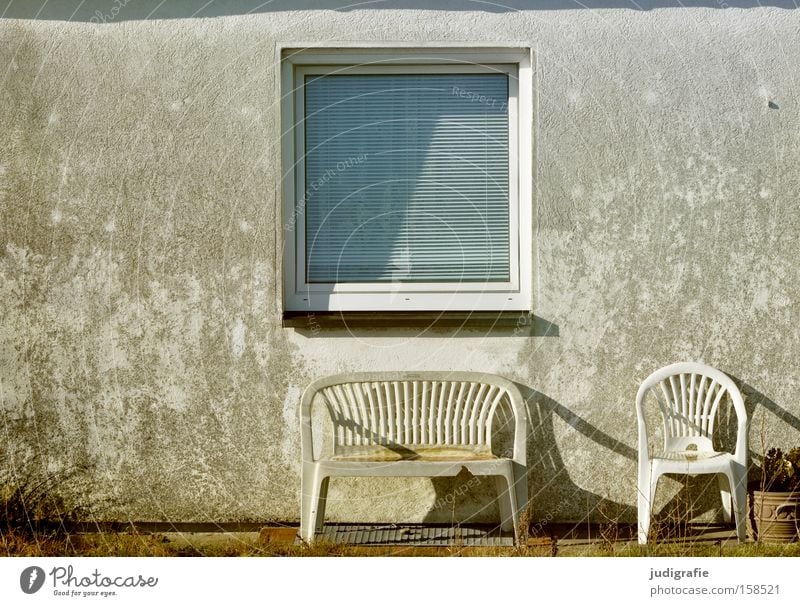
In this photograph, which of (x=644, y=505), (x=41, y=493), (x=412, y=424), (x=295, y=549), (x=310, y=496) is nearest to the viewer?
(x=295, y=549)

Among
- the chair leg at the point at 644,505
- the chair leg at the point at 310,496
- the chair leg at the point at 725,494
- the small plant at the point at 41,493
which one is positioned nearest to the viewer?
the chair leg at the point at 310,496

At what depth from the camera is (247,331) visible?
609 cm

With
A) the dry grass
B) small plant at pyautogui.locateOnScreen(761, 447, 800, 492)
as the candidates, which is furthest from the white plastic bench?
small plant at pyautogui.locateOnScreen(761, 447, 800, 492)

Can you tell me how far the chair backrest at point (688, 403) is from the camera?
5910 mm

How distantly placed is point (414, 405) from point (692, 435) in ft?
5.20

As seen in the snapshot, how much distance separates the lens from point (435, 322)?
20.0ft

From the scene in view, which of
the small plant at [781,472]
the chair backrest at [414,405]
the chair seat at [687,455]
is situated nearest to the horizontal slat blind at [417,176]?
the chair backrest at [414,405]

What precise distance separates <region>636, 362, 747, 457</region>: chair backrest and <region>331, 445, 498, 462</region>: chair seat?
0.94 meters

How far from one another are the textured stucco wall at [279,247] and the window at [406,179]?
212 millimetres

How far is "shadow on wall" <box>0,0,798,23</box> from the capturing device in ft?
19.9

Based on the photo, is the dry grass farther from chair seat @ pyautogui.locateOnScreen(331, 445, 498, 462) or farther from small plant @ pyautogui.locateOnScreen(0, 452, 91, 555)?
chair seat @ pyautogui.locateOnScreen(331, 445, 498, 462)

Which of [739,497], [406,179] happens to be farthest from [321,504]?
[739,497]

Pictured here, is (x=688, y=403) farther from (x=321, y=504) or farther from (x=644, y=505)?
(x=321, y=504)

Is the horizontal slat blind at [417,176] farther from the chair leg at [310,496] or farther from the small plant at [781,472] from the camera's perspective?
the small plant at [781,472]
